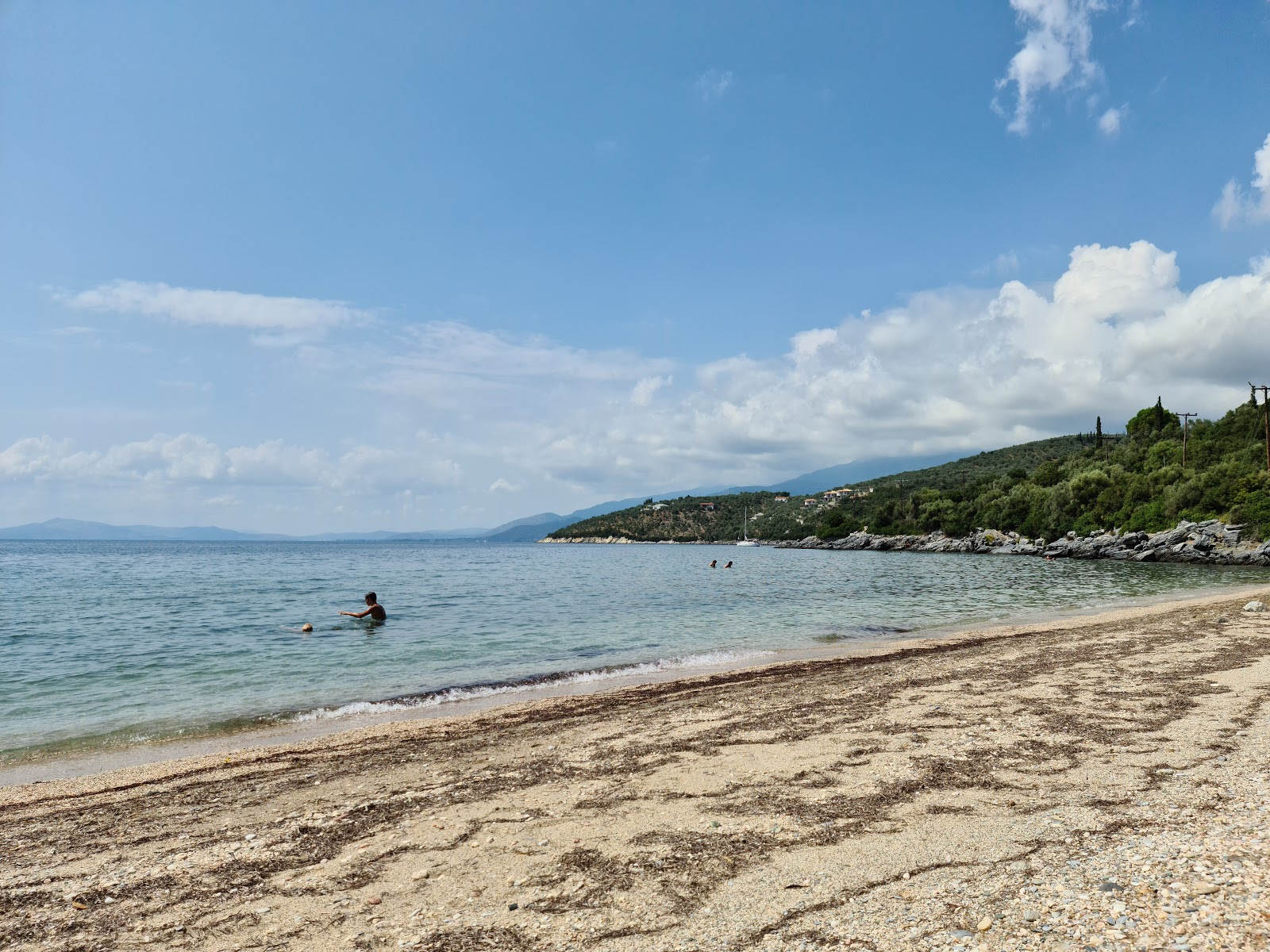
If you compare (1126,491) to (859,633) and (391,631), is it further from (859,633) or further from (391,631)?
(391,631)

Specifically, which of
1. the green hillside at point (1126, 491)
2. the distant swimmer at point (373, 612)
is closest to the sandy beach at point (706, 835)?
the distant swimmer at point (373, 612)

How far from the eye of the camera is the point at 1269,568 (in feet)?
185

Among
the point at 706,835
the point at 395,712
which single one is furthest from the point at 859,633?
the point at 706,835

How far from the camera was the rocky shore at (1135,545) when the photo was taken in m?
63.2

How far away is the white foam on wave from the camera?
15555 mm

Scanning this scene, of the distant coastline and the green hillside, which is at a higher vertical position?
the green hillside

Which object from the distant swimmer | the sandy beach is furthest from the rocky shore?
the distant swimmer

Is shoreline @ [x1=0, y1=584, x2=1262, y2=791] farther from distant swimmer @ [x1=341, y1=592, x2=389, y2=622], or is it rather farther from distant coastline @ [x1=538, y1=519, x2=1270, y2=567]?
distant coastline @ [x1=538, y1=519, x2=1270, y2=567]

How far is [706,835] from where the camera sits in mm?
6695

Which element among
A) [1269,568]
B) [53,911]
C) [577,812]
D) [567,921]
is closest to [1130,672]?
[577,812]

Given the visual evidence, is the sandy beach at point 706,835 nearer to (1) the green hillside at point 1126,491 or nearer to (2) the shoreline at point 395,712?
(2) the shoreline at point 395,712

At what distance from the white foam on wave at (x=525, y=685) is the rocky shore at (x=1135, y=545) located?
6500 cm

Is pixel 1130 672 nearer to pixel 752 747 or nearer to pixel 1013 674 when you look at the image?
pixel 1013 674

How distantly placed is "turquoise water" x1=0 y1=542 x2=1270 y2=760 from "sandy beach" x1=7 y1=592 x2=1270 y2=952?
4.93 metres
